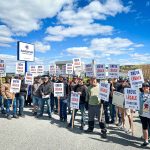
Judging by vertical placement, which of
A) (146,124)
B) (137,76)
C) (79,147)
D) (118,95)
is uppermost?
(137,76)

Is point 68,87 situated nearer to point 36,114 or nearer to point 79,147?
point 36,114

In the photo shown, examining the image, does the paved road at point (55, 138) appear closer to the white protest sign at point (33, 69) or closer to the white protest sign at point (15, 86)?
the white protest sign at point (15, 86)

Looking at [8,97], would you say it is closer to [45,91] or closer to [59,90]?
[45,91]

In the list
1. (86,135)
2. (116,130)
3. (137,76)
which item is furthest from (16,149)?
(137,76)

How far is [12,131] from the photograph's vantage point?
415 inches

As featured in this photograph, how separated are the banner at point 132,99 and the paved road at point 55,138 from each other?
1232 mm

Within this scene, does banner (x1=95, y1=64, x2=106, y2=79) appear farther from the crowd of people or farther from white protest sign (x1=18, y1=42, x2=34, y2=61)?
white protest sign (x1=18, y1=42, x2=34, y2=61)

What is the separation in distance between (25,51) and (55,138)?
11.6 meters

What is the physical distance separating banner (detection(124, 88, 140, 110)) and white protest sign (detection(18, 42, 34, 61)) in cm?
1133

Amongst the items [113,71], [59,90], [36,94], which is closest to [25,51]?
[36,94]

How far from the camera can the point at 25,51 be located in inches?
792

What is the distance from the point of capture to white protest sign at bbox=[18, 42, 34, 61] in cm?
1956

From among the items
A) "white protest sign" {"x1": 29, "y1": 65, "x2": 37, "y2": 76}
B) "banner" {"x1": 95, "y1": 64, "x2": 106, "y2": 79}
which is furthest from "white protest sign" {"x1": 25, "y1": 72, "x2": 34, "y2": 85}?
"banner" {"x1": 95, "y1": 64, "x2": 106, "y2": 79}

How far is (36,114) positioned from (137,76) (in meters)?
5.98
